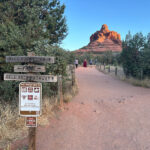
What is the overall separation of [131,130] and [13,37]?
646 centimetres

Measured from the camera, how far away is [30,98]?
309 centimetres

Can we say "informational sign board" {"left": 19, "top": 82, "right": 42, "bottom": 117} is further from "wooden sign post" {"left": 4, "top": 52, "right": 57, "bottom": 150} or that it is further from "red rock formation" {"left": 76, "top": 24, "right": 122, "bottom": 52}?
"red rock formation" {"left": 76, "top": 24, "right": 122, "bottom": 52}

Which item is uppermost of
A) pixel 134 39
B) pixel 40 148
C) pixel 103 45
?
pixel 103 45

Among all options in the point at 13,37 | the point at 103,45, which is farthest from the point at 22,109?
the point at 103,45

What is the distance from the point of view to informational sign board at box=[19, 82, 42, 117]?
3078 millimetres

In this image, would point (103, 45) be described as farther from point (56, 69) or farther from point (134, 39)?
point (56, 69)

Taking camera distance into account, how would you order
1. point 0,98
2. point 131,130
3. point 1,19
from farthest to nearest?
point 1,19 → point 0,98 → point 131,130

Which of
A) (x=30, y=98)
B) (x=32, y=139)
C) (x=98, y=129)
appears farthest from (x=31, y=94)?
(x=98, y=129)

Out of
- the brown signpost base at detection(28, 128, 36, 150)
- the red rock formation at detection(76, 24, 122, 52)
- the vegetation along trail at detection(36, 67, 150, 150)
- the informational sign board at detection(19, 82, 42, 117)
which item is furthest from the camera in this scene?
the red rock formation at detection(76, 24, 122, 52)

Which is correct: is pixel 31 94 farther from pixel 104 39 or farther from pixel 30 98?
pixel 104 39

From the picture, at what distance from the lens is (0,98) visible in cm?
697

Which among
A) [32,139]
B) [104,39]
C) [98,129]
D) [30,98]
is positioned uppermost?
[104,39]

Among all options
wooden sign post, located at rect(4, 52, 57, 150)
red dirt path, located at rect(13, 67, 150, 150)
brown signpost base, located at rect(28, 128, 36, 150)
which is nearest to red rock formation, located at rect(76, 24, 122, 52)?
red dirt path, located at rect(13, 67, 150, 150)

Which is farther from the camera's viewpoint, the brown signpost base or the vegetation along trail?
the vegetation along trail
